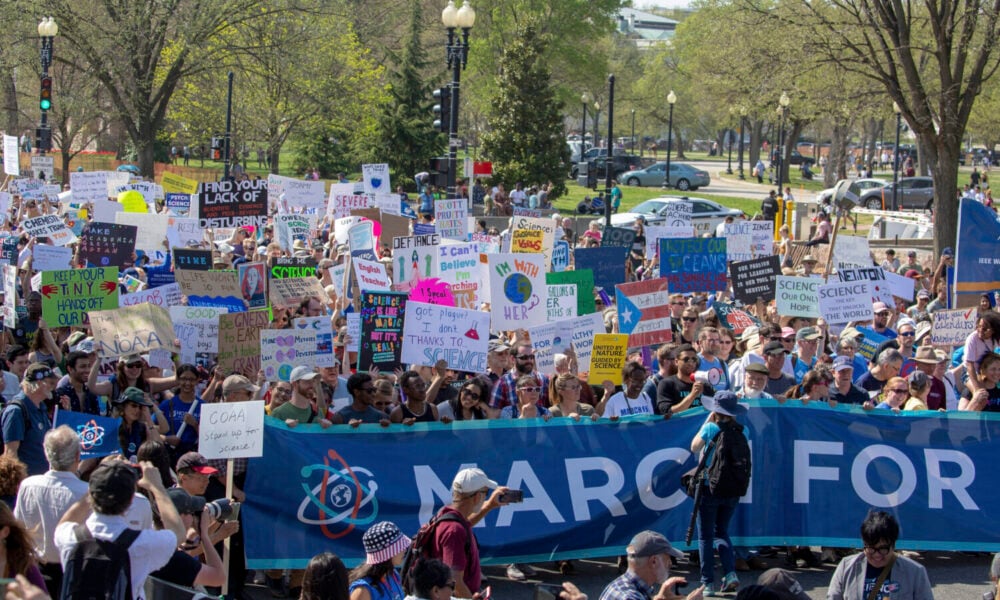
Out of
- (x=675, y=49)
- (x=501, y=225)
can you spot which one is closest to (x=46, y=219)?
(x=501, y=225)

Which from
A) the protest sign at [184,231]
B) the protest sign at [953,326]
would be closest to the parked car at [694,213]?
the protest sign at [184,231]

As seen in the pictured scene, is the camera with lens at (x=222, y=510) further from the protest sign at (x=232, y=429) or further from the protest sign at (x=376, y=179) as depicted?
the protest sign at (x=376, y=179)

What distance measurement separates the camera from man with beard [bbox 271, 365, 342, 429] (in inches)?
340

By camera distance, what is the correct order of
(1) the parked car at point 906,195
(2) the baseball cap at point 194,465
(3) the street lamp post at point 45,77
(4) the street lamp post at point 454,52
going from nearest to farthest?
(2) the baseball cap at point 194,465
(4) the street lamp post at point 454,52
(3) the street lamp post at point 45,77
(1) the parked car at point 906,195

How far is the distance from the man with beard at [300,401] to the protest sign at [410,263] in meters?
5.95

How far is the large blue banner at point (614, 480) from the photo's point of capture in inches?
328

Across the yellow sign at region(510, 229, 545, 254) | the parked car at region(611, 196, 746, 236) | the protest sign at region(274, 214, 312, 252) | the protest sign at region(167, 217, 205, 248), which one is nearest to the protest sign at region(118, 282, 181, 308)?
the yellow sign at region(510, 229, 545, 254)

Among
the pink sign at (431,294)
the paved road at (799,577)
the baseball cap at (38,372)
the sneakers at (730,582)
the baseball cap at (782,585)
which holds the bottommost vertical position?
the paved road at (799,577)

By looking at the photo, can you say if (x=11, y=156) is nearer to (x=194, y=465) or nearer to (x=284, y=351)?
(x=284, y=351)

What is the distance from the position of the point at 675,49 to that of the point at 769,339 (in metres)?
68.6

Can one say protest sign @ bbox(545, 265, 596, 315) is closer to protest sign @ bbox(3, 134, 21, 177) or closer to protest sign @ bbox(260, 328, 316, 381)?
protest sign @ bbox(260, 328, 316, 381)

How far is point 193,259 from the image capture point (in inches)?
549

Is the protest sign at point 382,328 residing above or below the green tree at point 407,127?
below

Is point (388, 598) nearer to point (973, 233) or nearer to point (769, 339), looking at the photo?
point (769, 339)
